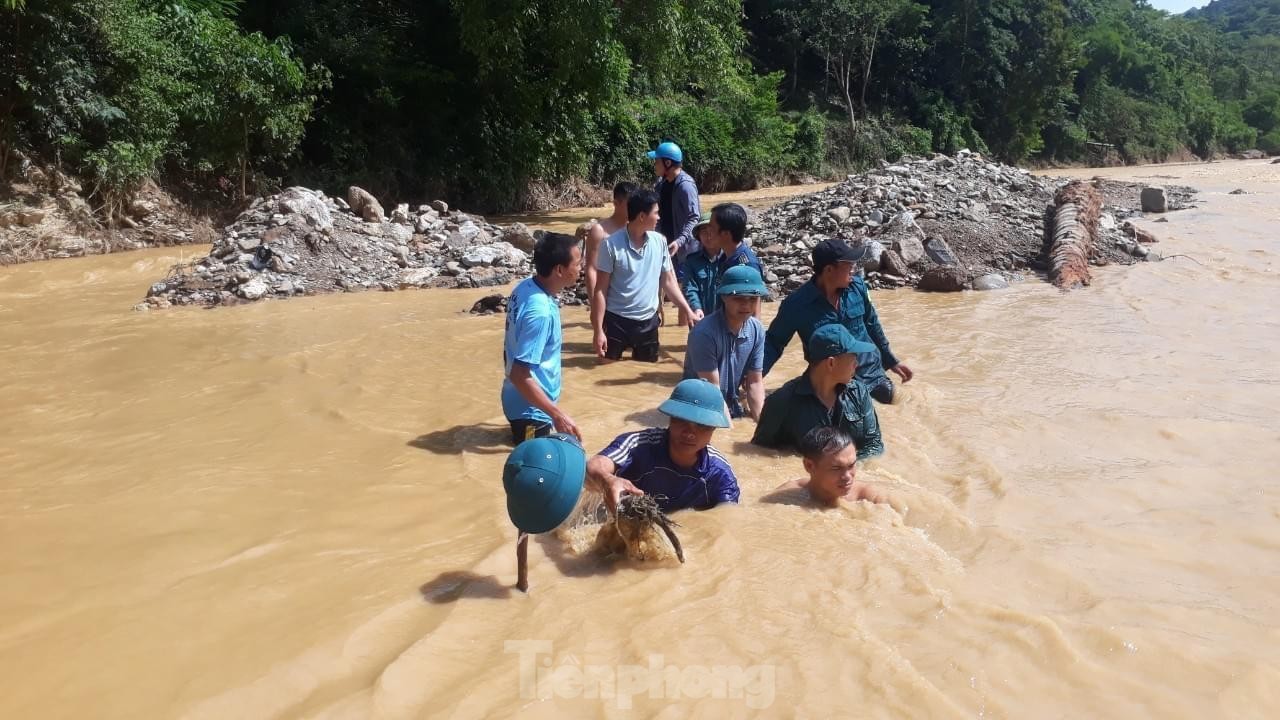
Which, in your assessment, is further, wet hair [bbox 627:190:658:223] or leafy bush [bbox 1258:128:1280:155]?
leafy bush [bbox 1258:128:1280:155]

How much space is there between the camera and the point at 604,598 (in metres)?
3.13

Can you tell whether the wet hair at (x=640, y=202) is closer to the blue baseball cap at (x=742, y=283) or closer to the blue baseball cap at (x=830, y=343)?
the blue baseball cap at (x=742, y=283)

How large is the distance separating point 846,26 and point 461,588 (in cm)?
3791

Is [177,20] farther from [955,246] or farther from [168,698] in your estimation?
[168,698]

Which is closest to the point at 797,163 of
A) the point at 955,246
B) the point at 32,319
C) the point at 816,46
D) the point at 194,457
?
the point at 816,46

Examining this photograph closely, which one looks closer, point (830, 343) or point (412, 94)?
point (830, 343)

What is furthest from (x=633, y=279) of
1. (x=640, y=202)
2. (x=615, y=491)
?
(x=615, y=491)

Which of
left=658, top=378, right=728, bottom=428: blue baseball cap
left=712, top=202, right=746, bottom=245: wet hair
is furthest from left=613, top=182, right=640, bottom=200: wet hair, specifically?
left=658, top=378, right=728, bottom=428: blue baseball cap

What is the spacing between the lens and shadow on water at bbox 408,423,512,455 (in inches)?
192

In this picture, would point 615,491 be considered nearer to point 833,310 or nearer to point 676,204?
point 833,310

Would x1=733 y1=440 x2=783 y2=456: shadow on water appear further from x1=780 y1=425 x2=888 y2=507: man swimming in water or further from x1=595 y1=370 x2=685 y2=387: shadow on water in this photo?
x1=595 y1=370 x2=685 y2=387: shadow on water

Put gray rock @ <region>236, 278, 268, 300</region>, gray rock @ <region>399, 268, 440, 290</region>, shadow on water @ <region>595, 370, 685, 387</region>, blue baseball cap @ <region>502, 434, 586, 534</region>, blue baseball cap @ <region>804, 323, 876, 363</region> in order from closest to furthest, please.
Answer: blue baseball cap @ <region>502, 434, 586, 534</region> < blue baseball cap @ <region>804, 323, 876, 363</region> < shadow on water @ <region>595, 370, 685, 387</region> < gray rock @ <region>236, 278, 268, 300</region> < gray rock @ <region>399, 268, 440, 290</region>

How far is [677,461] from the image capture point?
3752 millimetres

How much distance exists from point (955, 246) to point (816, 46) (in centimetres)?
2855
